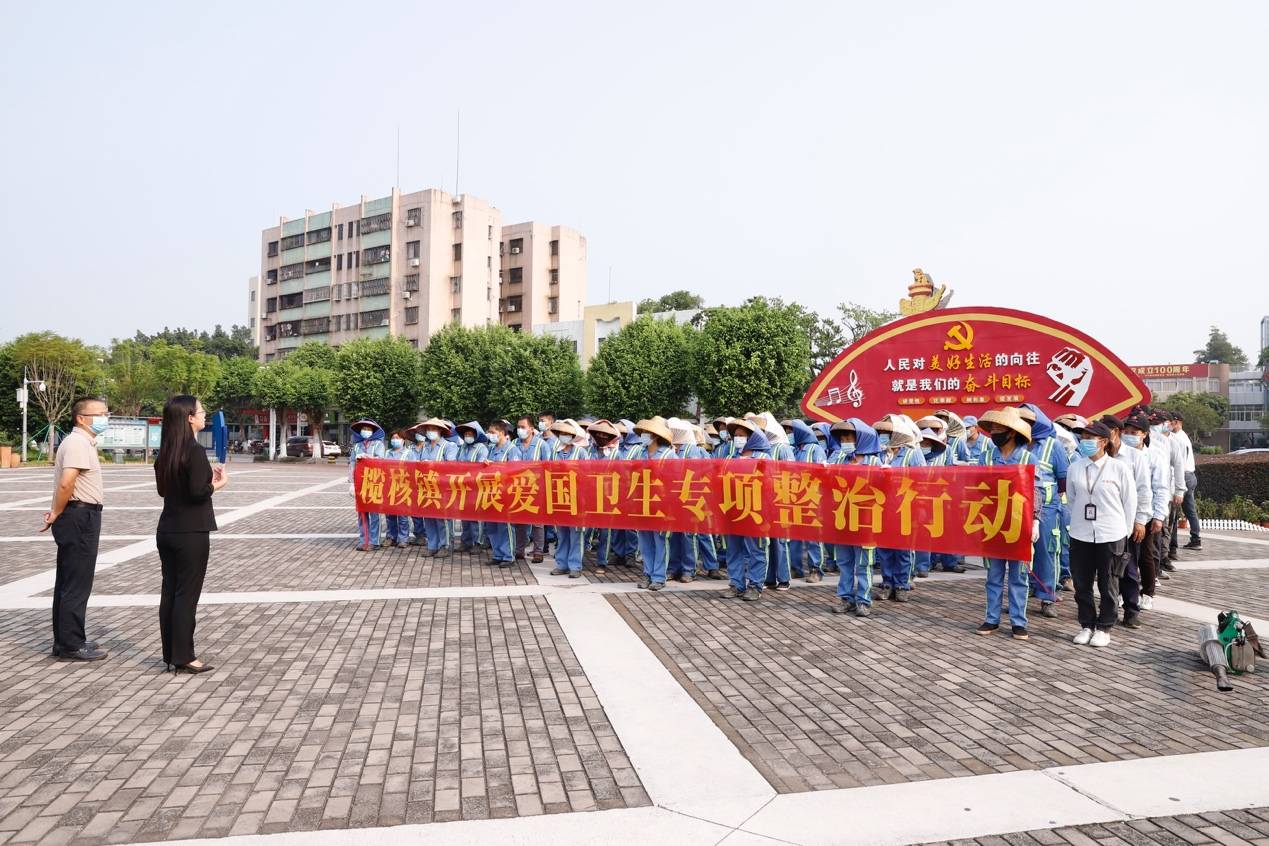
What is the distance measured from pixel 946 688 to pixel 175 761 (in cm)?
462

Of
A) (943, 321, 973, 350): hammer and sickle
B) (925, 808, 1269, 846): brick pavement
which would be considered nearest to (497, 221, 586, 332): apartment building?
(943, 321, 973, 350): hammer and sickle

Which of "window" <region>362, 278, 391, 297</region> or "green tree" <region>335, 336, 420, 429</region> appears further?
"window" <region>362, 278, 391, 297</region>

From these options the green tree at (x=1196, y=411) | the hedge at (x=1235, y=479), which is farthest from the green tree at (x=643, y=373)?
the green tree at (x=1196, y=411)

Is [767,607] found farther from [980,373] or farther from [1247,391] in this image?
[1247,391]

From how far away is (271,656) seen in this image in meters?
6.07

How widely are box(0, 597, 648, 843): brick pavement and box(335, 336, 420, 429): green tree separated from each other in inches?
1646

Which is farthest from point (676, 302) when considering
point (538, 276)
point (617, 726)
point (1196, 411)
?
point (617, 726)

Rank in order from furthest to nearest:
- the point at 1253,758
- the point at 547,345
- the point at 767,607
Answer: the point at 547,345
the point at 767,607
the point at 1253,758

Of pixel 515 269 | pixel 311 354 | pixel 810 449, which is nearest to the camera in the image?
pixel 810 449

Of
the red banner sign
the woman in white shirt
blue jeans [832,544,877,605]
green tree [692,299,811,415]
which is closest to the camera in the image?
the woman in white shirt

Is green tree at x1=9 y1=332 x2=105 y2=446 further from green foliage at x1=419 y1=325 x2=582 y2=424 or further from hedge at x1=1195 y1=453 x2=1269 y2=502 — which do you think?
hedge at x1=1195 y1=453 x2=1269 y2=502

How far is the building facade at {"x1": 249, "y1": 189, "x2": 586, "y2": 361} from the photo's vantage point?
6544cm

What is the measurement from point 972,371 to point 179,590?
14091mm

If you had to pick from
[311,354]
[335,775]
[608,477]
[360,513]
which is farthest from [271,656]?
[311,354]
